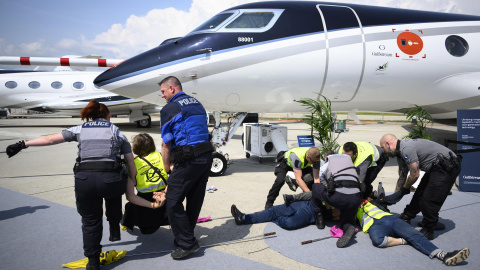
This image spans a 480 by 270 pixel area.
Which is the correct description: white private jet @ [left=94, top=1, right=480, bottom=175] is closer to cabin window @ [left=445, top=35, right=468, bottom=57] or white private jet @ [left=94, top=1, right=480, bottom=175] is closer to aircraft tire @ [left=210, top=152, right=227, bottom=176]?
cabin window @ [left=445, top=35, right=468, bottom=57]

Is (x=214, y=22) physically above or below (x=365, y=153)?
above

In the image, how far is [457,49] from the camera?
24.7ft

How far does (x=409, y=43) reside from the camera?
23.3 ft

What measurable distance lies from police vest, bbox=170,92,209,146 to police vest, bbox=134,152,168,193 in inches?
20.6

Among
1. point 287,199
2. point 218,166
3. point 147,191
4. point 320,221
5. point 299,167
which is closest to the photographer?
point 147,191

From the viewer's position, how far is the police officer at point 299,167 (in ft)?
15.3

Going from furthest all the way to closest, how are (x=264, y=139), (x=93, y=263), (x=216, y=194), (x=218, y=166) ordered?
1. (x=264, y=139)
2. (x=218, y=166)
3. (x=216, y=194)
4. (x=93, y=263)

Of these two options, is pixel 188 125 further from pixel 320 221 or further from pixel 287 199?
pixel 320 221

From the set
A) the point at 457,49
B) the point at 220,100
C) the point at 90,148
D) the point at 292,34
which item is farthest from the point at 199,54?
the point at 457,49

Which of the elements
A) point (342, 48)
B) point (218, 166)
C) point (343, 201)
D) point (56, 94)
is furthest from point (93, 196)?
point (56, 94)

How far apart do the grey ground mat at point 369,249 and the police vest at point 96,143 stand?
223 centimetres

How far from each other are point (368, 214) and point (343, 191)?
0.62 metres

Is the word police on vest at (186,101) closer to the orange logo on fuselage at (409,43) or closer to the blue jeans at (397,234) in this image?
the blue jeans at (397,234)

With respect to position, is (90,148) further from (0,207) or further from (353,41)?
(353,41)
